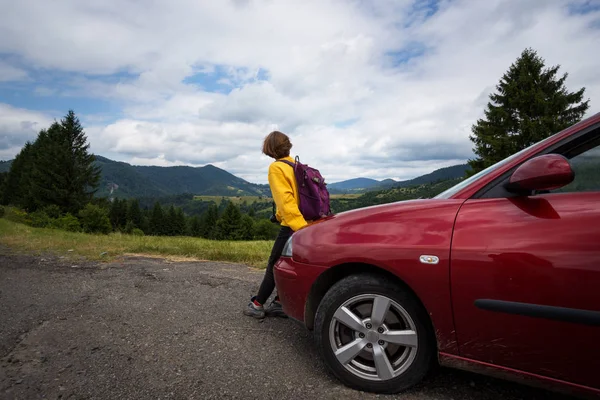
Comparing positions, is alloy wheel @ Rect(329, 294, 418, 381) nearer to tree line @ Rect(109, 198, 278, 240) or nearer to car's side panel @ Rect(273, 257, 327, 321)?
car's side panel @ Rect(273, 257, 327, 321)

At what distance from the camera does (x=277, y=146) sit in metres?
3.40

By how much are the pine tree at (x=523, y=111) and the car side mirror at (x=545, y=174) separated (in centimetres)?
1905

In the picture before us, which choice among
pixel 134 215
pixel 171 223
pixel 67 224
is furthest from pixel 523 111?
pixel 134 215

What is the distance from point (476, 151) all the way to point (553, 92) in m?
5.66

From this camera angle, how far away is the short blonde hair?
3.40m

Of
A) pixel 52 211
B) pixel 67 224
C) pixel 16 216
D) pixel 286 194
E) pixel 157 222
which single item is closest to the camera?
pixel 286 194

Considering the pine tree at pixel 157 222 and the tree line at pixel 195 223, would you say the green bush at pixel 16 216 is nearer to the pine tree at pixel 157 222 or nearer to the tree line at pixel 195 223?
the tree line at pixel 195 223

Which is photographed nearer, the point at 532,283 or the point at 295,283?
the point at 532,283

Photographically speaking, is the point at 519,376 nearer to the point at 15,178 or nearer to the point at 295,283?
the point at 295,283

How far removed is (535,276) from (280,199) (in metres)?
2.10

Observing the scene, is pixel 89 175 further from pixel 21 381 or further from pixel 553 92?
pixel 553 92

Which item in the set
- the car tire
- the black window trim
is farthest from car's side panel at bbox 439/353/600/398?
the black window trim

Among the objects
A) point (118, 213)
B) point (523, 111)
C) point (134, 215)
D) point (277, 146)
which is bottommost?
point (134, 215)

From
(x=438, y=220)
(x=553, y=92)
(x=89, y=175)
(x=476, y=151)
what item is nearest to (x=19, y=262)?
(x=438, y=220)
